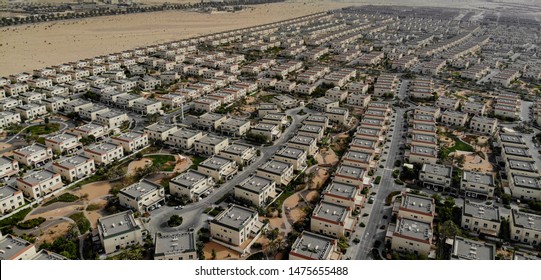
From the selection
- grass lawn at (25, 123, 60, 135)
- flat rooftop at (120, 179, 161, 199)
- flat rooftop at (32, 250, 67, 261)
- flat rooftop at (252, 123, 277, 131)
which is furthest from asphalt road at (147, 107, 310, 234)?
grass lawn at (25, 123, 60, 135)

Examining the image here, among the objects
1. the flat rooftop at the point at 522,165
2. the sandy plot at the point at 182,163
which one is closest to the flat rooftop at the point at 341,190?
the sandy plot at the point at 182,163

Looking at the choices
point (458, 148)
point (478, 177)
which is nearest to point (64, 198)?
point (478, 177)

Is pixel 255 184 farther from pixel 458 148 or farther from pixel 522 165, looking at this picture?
pixel 522 165

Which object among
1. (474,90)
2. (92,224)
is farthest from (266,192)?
(474,90)

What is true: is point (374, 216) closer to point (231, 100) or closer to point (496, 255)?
point (496, 255)

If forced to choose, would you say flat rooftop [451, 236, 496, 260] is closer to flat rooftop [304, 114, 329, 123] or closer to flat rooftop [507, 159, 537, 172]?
flat rooftop [507, 159, 537, 172]

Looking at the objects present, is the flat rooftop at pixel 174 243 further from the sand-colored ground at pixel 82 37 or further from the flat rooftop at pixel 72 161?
the sand-colored ground at pixel 82 37
